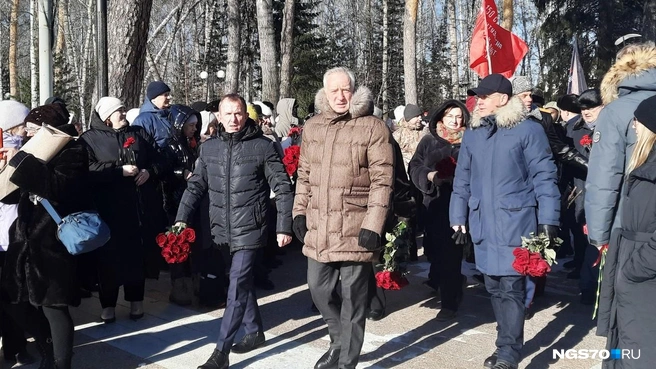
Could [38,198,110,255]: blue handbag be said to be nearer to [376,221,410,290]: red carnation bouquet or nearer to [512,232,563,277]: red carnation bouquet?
[376,221,410,290]: red carnation bouquet

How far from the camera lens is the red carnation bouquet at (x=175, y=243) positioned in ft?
16.6

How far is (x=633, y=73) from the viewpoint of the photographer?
154 inches

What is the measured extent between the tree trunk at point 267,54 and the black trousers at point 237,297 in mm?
9752

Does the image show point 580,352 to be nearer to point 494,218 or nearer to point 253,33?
point 494,218

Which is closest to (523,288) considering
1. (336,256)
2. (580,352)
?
(580,352)

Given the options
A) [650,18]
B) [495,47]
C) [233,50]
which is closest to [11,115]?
[495,47]

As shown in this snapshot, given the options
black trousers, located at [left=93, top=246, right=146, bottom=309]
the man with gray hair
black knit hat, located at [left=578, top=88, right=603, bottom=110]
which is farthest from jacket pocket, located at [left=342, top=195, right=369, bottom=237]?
black knit hat, located at [left=578, top=88, right=603, bottom=110]

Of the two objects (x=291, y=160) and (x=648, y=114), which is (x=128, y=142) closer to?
(x=291, y=160)

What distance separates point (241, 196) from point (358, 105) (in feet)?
3.95

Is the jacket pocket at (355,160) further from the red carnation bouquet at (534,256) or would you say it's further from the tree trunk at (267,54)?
the tree trunk at (267,54)

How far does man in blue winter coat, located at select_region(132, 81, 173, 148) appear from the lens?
6492 millimetres

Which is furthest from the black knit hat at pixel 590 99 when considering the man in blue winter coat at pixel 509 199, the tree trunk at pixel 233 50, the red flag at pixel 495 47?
the tree trunk at pixel 233 50

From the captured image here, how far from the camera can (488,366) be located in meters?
4.77

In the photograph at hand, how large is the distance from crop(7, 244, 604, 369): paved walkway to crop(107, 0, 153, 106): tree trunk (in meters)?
3.46
